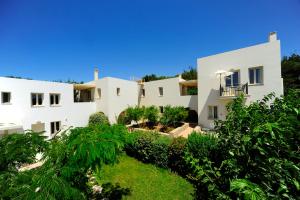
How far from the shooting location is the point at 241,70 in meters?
21.9

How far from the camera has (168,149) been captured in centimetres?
1308

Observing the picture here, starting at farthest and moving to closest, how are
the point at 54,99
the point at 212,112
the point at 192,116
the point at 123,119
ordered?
the point at 123,119 → the point at 192,116 → the point at 54,99 → the point at 212,112

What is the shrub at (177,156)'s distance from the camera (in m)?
12.0

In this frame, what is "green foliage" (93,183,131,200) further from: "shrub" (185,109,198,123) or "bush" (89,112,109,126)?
"shrub" (185,109,198,123)

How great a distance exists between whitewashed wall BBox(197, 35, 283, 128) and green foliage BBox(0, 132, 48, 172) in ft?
71.4

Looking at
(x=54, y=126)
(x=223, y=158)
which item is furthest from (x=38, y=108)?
(x=223, y=158)

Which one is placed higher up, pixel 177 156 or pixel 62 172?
pixel 62 172

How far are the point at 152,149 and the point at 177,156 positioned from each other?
7.94 feet

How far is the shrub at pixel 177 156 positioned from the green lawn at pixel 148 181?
0.52 m

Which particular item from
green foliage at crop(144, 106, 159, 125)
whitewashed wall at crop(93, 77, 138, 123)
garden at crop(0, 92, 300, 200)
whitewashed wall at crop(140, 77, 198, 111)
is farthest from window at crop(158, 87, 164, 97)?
garden at crop(0, 92, 300, 200)

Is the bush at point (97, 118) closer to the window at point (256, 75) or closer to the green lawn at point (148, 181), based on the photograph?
the green lawn at point (148, 181)

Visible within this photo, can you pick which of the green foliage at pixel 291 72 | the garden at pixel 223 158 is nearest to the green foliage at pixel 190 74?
the green foliage at pixel 291 72

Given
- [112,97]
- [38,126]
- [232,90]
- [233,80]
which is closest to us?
[232,90]

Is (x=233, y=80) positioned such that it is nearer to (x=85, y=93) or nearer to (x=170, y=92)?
(x=170, y=92)
